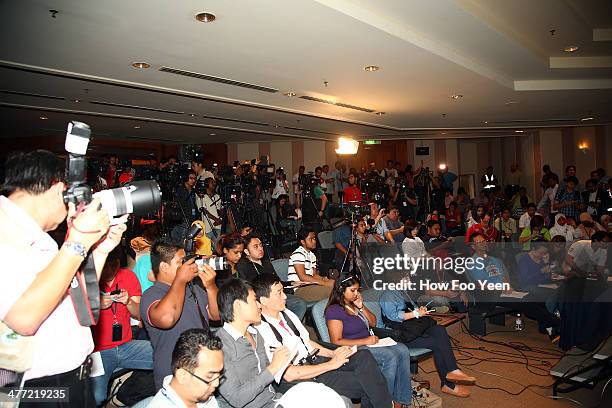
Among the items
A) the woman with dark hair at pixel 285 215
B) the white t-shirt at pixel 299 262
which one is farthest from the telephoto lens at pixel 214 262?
the woman with dark hair at pixel 285 215

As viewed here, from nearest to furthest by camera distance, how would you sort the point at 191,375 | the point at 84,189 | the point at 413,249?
the point at 84,189 < the point at 191,375 < the point at 413,249

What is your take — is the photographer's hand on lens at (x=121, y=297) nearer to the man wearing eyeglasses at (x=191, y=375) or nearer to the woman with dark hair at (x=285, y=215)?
the man wearing eyeglasses at (x=191, y=375)

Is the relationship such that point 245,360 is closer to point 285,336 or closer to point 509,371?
point 285,336

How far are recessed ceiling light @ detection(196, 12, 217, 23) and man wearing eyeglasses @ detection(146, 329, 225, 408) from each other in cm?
275

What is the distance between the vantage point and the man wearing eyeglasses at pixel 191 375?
6.25ft

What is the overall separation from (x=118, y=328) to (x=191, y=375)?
4.55ft

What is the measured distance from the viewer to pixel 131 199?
1.45m

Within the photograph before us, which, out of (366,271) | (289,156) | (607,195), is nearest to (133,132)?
(289,156)

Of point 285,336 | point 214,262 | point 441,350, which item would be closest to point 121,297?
point 214,262

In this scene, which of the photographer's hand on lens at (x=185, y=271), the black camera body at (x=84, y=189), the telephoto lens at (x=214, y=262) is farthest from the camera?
the telephoto lens at (x=214, y=262)

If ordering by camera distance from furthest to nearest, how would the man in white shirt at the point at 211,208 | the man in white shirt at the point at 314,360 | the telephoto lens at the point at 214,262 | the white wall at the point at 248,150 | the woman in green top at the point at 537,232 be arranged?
the white wall at the point at 248,150 → the woman in green top at the point at 537,232 → the man in white shirt at the point at 211,208 → the man in white shirt at the point at 314,360 → the telephoto lens at the point at 214,262

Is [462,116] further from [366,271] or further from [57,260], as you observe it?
[57,260]

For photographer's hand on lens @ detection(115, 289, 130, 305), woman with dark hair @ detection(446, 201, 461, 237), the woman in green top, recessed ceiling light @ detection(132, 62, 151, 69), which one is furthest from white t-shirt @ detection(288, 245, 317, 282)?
woman with dark hair @ detection(446, 201, 461, 237)

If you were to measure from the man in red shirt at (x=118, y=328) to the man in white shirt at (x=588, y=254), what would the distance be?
4.87 m
